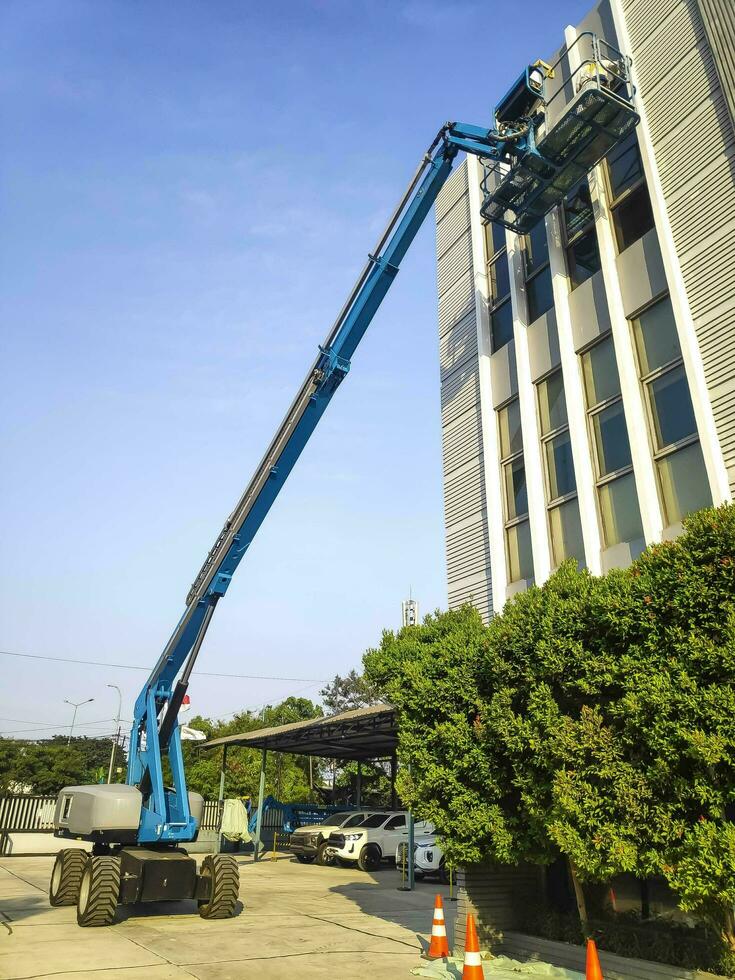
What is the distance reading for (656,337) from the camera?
39.3 feet

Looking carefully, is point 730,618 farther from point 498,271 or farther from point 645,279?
point 498,271

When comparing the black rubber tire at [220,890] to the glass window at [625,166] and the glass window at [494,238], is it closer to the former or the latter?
the glass window at [494,238]

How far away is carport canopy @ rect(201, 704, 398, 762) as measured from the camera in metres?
22.8

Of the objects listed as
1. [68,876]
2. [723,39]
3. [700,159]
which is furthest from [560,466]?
[68,876]

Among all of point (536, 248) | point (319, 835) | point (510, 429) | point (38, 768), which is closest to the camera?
point (510, 429)

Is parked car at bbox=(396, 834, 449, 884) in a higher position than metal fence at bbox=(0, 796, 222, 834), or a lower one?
lower

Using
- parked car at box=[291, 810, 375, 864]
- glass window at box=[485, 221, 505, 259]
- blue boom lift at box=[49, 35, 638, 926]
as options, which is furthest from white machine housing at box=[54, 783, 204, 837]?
glass window at box=[485, 221, 505, 259]

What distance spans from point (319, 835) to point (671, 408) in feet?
65.5

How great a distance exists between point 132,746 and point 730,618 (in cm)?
1265

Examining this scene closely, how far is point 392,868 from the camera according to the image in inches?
971

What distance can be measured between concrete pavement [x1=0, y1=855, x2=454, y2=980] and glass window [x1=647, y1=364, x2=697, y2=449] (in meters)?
8.48

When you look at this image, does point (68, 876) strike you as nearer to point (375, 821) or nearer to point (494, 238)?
point (375, 821)

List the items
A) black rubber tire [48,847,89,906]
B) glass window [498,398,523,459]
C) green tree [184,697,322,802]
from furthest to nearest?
green tree [184,697,322,802]
glass window [498,398,523,459]
black rubber tire [48,847,89,906]

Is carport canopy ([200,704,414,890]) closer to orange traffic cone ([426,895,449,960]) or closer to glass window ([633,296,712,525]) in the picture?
orange traffic cone ([426,895,449,960])
